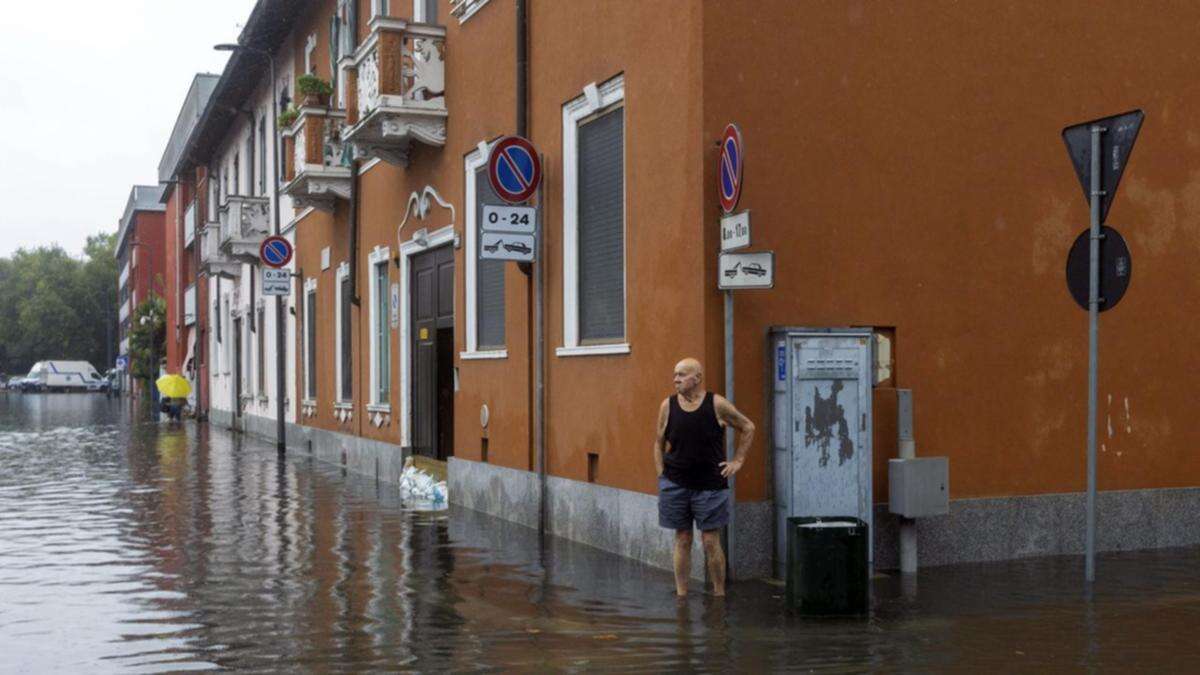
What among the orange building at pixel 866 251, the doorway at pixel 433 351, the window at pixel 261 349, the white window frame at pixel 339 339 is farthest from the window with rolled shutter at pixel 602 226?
the window at pixel 261 349

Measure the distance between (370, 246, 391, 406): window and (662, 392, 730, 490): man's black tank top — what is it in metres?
12.2

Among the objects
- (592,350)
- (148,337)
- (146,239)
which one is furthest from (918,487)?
(146,239)

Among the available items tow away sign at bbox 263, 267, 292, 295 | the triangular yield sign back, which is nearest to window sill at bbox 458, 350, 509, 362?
the triangular yield sign back

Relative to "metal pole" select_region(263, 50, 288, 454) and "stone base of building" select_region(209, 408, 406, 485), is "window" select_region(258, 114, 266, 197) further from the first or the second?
"stone base of building" select_region(209, 408, 406, 485)

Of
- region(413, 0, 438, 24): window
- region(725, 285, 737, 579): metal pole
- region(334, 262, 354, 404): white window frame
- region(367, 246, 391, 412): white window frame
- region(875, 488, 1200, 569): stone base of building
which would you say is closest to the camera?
region(725, 285, 737, 579): metal pole

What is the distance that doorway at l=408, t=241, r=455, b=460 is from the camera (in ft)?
60.2

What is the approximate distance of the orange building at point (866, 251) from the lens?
35.7 ft

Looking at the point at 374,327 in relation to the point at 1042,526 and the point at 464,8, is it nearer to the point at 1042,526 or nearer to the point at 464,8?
the point at 464,8

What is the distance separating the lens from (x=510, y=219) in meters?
13.5

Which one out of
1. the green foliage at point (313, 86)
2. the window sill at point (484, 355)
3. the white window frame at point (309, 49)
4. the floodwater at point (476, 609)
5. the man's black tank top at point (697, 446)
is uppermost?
the white window frame at point (309, 49)

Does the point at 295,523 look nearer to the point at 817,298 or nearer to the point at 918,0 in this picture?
the point at 817,298

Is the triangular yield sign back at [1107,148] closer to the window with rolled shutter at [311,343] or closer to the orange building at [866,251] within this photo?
the orange building at [866,251]

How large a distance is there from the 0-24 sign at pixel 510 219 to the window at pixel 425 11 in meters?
6.08

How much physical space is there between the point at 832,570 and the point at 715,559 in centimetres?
108
